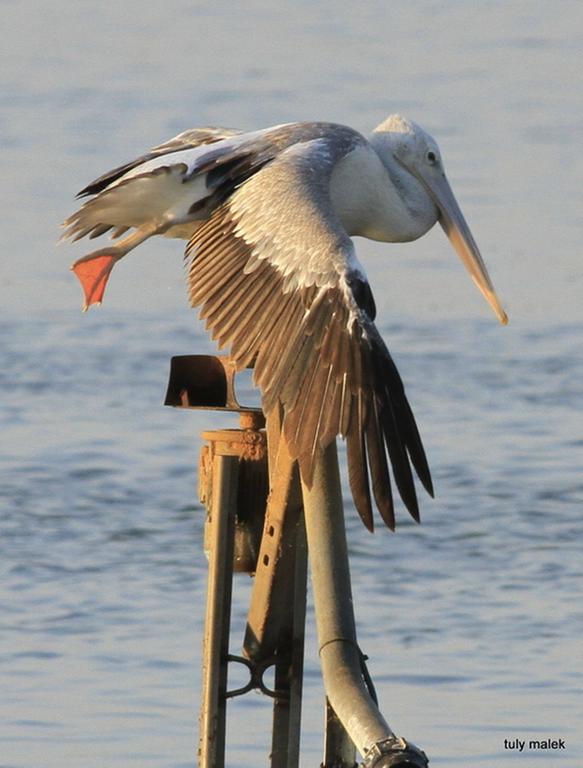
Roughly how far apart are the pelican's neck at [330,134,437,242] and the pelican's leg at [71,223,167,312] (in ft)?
2.38

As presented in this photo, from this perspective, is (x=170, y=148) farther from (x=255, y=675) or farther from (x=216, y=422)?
(x=216, y=422)

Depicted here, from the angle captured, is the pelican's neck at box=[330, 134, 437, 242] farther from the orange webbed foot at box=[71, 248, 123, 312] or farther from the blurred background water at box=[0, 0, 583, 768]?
the blurred background water at box=[0, 0, 583, 768]

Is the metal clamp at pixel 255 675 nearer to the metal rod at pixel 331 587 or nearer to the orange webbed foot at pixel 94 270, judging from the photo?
the metal rod at pixel 331 587

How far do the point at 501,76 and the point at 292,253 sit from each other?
52.6ft

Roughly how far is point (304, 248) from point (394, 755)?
78.4 inches

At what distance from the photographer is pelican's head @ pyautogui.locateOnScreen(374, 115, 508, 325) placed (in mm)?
7727

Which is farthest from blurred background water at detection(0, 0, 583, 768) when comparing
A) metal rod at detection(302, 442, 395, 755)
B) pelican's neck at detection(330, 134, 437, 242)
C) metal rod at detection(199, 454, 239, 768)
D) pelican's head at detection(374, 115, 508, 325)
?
metal rod at detection(302, 442, 395, 755)

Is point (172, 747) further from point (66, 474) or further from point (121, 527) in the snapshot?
point (66, 474)

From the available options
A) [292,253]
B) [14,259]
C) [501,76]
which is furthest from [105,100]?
[292,253]

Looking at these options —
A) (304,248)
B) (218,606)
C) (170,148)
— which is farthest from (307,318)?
(170,148)

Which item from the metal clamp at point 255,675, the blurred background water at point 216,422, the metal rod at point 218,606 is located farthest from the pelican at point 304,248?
the blurred background water at point 216,422

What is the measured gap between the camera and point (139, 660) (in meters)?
8.29

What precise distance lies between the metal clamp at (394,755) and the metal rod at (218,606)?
113 centimetres

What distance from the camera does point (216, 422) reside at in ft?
38.5
